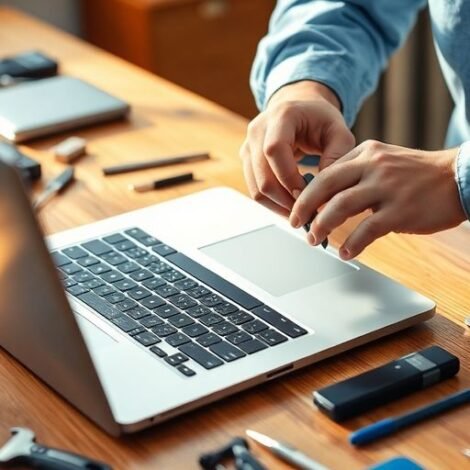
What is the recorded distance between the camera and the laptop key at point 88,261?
1.06 metres

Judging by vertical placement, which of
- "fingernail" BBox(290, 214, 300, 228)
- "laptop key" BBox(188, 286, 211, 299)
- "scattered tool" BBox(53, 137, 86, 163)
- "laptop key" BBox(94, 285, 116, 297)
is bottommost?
"scattered tool" BBox(53, 137, 86, 163)

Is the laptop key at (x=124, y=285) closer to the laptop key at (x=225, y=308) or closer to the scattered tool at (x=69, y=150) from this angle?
the laptop key at (x=225, y=308)

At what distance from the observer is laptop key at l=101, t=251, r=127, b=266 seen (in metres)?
1.06

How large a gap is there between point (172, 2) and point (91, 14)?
0.32 metres

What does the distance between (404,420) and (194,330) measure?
7.5 inches

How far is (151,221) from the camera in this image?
1149mm

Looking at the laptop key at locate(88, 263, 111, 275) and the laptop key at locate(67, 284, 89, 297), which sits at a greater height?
the laptop key at locate(88, 263, 111, 275)

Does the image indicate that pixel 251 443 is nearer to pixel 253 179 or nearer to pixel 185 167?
pixel 253 179

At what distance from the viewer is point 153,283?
1.02 metres

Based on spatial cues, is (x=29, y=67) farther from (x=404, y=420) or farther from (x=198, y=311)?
(x=404, y=420)

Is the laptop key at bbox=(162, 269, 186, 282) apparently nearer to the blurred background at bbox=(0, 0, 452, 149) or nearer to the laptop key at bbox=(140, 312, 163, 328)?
the laptop key at bbox=(140, 312, 163, 328)

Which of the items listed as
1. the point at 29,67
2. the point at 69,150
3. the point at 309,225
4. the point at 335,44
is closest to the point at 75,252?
the point at 309,225

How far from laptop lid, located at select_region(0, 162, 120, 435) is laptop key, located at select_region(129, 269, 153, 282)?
5.6 inches

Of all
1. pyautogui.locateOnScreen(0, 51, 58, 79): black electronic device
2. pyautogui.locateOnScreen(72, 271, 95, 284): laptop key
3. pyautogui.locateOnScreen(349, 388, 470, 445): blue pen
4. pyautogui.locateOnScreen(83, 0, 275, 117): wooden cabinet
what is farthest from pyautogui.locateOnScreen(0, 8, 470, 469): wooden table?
pyautogui.locateOnScreen(83, 0, 275, 117): wooden cabinet
